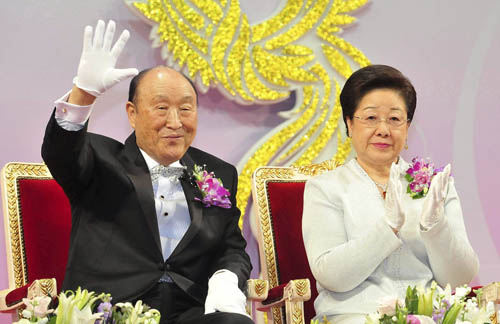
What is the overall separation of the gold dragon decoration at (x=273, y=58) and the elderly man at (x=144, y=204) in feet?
2.77

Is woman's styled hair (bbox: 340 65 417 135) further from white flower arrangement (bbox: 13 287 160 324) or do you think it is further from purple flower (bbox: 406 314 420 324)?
white flower arrangement (bbox: 13 287 160 324)

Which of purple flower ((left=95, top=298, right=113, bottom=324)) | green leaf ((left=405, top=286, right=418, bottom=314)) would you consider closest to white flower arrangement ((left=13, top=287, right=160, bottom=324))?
purple flower ((left=95, top=298, right=113, bottom=324))

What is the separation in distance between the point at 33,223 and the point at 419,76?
2.25 m

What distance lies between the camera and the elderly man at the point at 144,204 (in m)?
2.48

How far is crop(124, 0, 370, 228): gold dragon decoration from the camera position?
3643 millimetres

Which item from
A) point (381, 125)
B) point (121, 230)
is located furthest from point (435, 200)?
point (121, 230)

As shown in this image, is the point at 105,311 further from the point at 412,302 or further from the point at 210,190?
the point at 412,302

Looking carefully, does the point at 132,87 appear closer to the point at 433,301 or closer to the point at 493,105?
the point at 433,301

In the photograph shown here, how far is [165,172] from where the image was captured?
2.81m

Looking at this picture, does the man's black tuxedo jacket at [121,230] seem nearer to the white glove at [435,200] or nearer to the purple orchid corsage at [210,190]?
the purple orchid corsage at [210,190]

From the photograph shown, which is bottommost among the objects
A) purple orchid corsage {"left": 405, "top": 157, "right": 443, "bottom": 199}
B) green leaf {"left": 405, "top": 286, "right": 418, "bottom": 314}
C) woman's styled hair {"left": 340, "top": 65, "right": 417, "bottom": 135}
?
green leaf {"left": 405, "top": 286, "right": 418, "bottom": 314}

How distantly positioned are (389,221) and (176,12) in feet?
5.27

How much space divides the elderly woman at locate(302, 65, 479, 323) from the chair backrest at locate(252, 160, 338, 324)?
29 centimetres

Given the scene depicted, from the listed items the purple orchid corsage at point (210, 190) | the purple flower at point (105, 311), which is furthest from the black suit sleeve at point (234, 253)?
the purple flower at point (105, 311)
